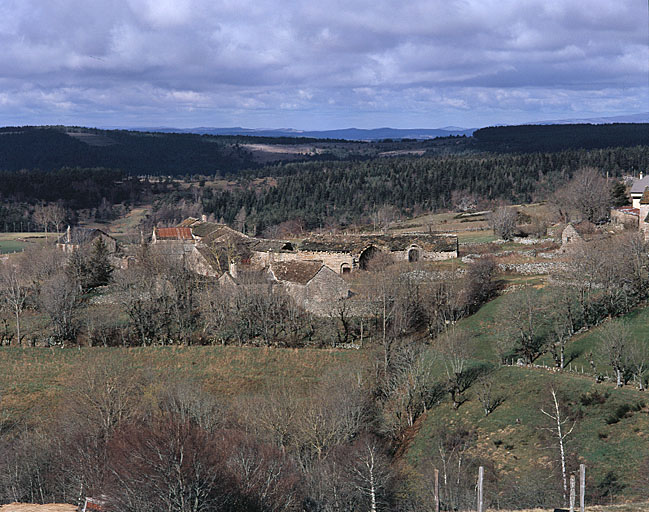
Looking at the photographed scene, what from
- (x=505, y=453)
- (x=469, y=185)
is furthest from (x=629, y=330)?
(x=469, y=185)

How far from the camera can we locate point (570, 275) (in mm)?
51062

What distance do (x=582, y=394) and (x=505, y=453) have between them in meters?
5.13

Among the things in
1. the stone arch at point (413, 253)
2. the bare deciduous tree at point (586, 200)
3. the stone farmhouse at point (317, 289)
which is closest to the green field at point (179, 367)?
the stone farmhouse at point (317, 289)

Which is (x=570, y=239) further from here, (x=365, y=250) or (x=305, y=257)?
(x=305, y=257)

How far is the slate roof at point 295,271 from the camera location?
55375 mm

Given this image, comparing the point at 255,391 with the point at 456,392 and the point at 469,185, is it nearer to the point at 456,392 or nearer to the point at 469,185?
the point at 456,392

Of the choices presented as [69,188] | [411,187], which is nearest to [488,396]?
[411,187]

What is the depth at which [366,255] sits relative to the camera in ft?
217

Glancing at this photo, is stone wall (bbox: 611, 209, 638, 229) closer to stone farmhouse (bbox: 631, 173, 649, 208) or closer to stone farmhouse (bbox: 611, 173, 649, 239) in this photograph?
stone farmhouse (bbox: 611, 173, 649, 239)

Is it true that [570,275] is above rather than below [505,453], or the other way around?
above

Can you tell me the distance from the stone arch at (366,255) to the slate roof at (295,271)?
887cm

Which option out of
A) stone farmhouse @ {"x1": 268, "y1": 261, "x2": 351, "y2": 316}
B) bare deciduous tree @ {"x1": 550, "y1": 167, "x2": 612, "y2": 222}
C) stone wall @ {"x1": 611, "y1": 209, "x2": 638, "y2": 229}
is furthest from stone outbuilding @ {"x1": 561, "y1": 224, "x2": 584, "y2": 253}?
stone farmhouse @ {"x1": 268, "y1": 261, "x2": 351, "y2": 316}

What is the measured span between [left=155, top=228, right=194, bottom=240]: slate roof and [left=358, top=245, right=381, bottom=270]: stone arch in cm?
2568

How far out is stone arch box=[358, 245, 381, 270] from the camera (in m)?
65.4
